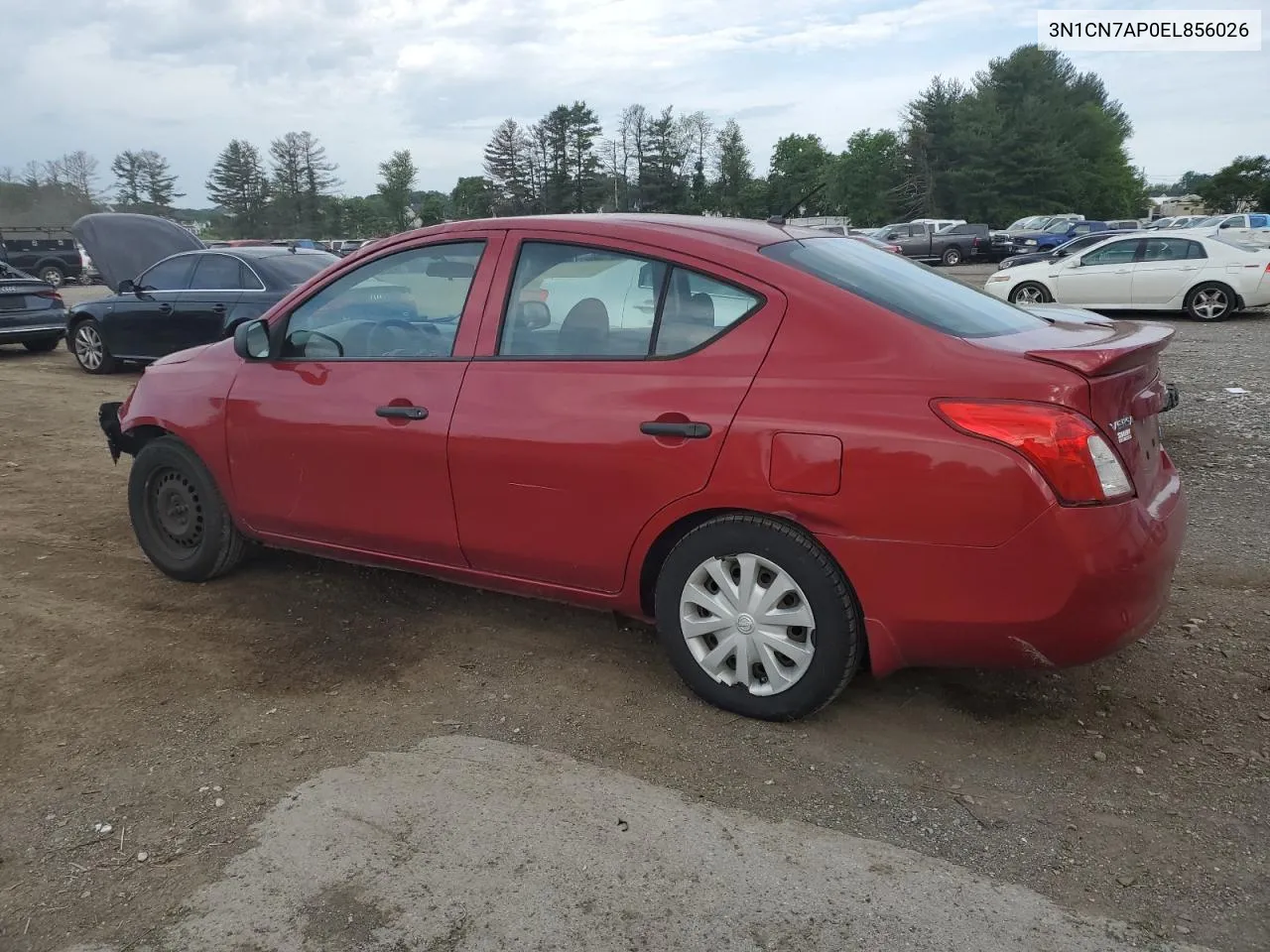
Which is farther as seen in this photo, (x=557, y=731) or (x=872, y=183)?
(x=872, y=183)

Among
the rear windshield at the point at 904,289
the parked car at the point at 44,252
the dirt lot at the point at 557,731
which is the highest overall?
the parked car at the point at 44,252

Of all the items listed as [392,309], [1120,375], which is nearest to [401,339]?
[392,309]

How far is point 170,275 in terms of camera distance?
1120 centimetres

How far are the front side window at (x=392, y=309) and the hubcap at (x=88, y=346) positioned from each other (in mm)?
9303

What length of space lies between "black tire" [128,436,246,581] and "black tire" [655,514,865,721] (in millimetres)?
2344

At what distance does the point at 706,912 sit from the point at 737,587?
3.56 ft

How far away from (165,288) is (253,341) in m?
7.96

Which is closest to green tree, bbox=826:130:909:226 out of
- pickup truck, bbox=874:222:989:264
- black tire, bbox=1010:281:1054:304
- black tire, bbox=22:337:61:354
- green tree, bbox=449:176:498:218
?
green tree, bbox=449:176:498:218

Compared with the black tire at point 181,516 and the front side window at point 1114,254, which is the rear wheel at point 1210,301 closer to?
the front side window at point 1114,254

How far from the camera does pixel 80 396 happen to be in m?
10.5

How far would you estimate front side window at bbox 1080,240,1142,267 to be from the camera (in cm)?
1549

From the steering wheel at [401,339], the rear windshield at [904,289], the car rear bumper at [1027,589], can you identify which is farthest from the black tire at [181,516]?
the car rear bumper at [1027,589]

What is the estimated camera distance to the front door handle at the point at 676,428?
3.19 meters

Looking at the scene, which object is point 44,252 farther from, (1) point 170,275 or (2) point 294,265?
(2) point 294,265
